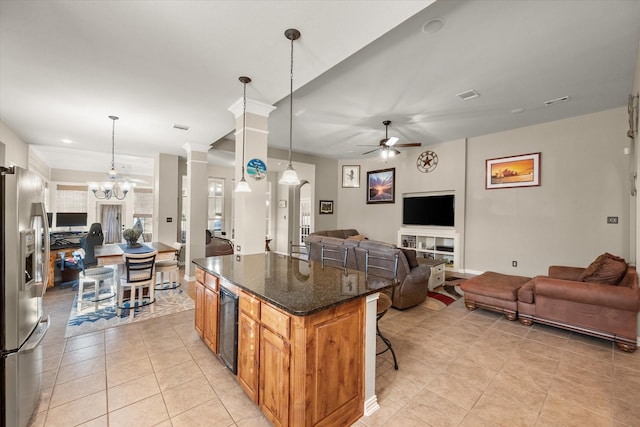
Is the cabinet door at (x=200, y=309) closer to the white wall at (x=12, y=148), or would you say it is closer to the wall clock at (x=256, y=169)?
the wall clock at (x=256, y=169)

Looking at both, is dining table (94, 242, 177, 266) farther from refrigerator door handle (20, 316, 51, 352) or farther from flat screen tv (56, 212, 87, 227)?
flat screen tv (56, 212, 87, 227)

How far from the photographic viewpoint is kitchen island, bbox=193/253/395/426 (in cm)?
149

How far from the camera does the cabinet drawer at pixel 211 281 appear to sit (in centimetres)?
238

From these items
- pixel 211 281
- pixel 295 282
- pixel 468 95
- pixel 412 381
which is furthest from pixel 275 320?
pixel 468 95

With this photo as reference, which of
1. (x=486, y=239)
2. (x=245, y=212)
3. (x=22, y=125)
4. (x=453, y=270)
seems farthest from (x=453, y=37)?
(x=22, y=125)

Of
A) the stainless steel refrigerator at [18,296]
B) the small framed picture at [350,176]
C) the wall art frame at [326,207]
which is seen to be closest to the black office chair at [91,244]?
the stainless steel refrigerator at [18,296]

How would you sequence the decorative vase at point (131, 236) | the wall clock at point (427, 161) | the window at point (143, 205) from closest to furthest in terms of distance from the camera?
1. the decorative vase at point (131, 236)
2. the wall clock at point (427, 161)
3. the window at point (143, 205)

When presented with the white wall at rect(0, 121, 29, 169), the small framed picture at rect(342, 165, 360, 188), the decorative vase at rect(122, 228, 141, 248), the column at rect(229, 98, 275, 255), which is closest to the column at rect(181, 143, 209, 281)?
the decorative vase at rect(122, 228, 141, 248)

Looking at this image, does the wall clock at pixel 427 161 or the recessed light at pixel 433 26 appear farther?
the wall clock at pixel 427 161

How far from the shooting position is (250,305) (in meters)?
1.86

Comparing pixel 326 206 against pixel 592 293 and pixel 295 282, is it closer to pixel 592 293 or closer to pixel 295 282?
pixel 592 293

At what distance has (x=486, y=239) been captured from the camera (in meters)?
5.81

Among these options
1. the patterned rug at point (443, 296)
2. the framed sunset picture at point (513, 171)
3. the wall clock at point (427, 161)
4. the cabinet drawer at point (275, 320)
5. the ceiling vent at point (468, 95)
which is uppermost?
the ceiling vent at point (468, 95)

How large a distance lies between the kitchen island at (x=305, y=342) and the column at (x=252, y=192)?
1.30m
